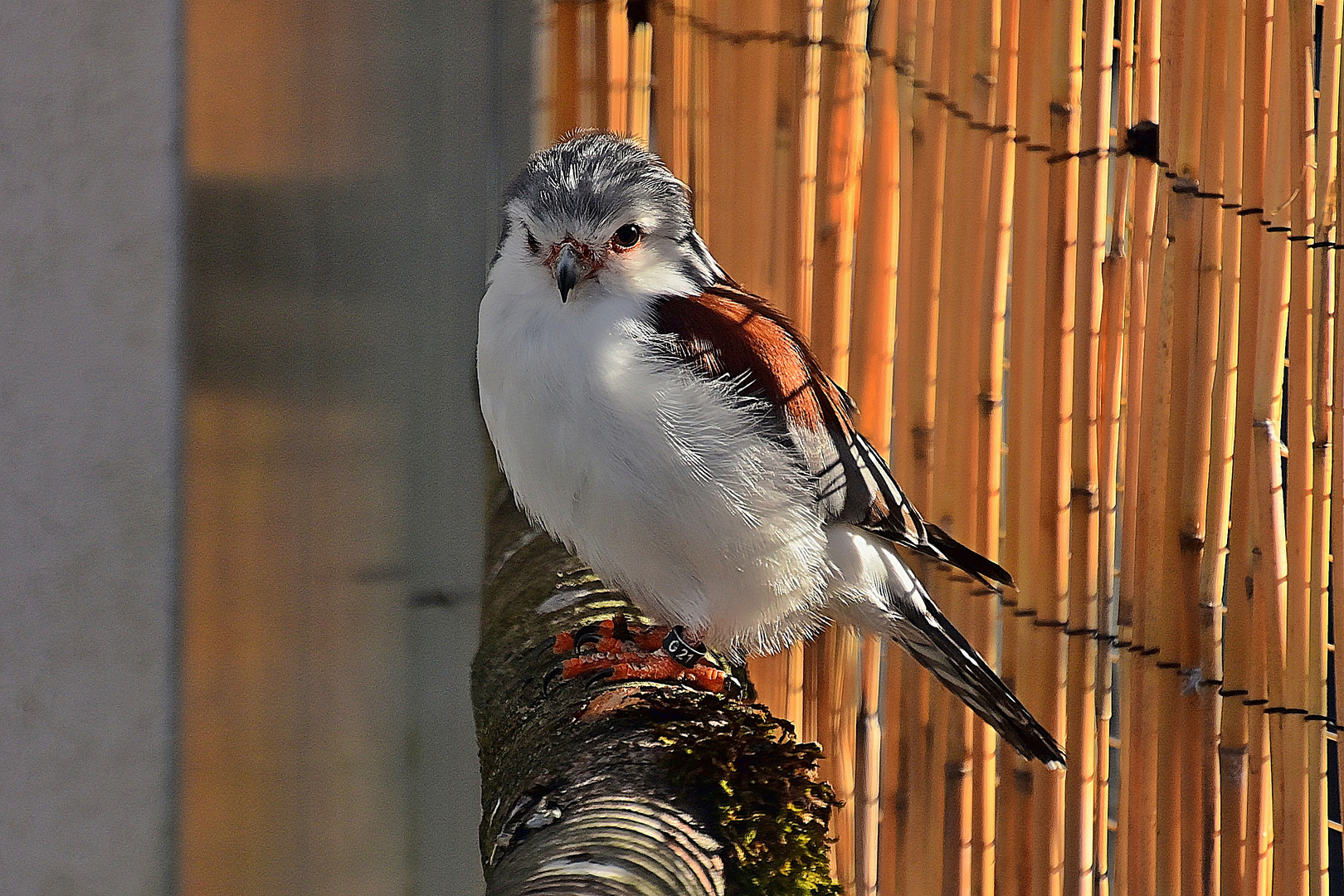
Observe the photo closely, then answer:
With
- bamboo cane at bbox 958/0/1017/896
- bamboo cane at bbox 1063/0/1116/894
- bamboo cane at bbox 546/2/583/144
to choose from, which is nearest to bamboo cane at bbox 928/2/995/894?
bamboo cane at bbox 958/0/1017/896

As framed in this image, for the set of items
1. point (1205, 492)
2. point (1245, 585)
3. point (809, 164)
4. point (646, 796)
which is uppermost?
point (809, 164)

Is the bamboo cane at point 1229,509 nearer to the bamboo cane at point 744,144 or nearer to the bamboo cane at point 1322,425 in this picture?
the bamboo cane at point 1322,425

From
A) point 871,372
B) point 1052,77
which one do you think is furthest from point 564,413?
point 1052,77

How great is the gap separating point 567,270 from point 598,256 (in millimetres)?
79

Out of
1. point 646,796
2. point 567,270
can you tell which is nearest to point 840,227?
point 567,270

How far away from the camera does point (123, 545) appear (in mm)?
1931

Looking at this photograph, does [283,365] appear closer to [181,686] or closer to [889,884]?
[181,686]

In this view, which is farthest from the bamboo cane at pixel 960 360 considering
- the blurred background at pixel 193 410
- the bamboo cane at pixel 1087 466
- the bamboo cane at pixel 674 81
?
the blurred background at pixel 193 410

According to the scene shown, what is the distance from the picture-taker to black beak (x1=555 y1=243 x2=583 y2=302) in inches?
62.7

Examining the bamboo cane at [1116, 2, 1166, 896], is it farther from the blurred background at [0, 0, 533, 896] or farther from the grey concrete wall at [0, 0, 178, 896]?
the grey concrete wall at [0, 0, 178, 896]

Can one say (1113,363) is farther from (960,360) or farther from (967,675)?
(967,675)

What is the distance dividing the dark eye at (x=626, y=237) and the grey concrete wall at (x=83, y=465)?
73 centimetres

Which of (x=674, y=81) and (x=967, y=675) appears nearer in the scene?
(x=967, y=675)

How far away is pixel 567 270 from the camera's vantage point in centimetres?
160
